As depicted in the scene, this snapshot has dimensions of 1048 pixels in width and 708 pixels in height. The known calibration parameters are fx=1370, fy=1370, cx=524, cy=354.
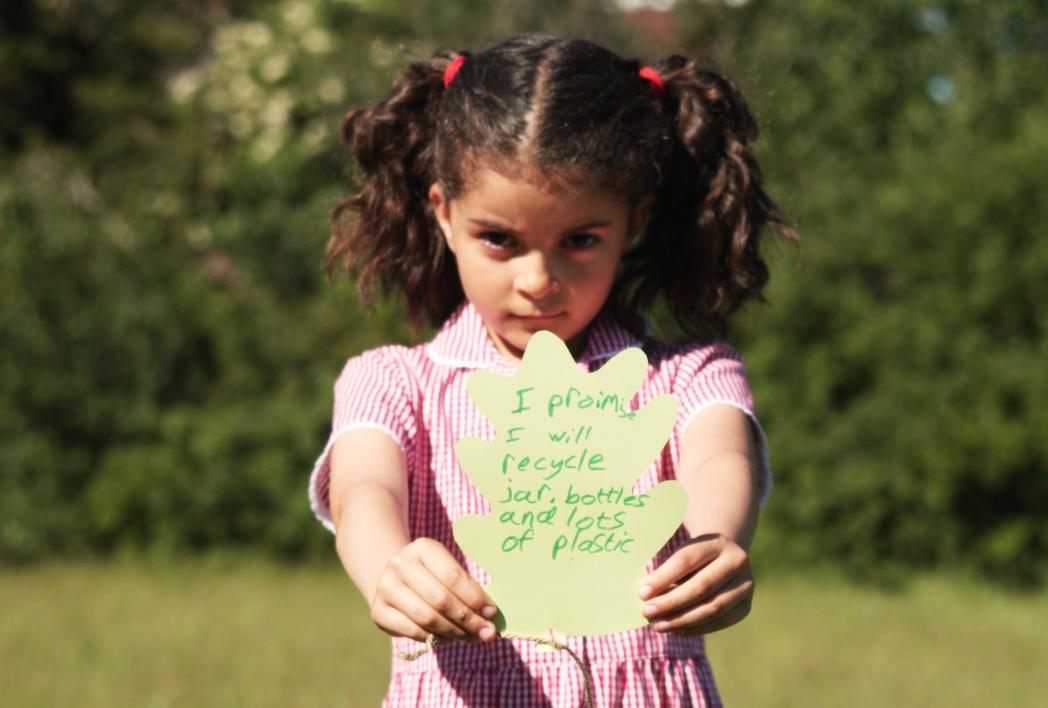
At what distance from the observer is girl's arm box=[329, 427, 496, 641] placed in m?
1.48

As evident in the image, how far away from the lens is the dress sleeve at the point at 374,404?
1.96 m

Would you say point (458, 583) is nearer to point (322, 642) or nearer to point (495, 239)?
point (495, 239)

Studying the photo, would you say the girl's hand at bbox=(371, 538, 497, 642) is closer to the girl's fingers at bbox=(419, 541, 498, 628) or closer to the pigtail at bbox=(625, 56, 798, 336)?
the girl's fingers at bbox=(419, 541, 498, 628)

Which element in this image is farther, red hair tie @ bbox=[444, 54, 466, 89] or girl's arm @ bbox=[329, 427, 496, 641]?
red hair tie @ bbox=[444, 54, 466, 89]

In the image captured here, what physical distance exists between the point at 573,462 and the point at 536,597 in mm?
156

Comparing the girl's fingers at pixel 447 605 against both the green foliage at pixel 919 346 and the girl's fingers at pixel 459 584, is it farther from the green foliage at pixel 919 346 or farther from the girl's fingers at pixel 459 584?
the green foliage at pixel 919 346

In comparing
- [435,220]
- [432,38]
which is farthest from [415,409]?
[432,38]

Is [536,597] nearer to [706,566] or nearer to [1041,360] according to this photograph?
[706,566]

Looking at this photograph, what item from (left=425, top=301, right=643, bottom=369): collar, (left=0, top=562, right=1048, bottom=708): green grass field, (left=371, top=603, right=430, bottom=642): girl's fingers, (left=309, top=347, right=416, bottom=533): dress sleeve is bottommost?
(left=0, top=562, right=1048, bottom=708): green grass field

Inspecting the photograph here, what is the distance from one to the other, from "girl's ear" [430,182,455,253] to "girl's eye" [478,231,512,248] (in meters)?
0.15

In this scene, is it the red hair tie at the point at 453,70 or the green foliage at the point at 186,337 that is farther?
the green foliage at the point at 186,337

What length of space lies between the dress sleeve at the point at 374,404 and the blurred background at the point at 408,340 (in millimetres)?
2885

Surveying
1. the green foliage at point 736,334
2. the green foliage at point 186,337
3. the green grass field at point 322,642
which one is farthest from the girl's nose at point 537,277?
the green foliage at point 186,337

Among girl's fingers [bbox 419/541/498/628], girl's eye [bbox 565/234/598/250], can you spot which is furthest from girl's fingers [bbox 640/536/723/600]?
girl's eye [bbox 565/234/598/250]
